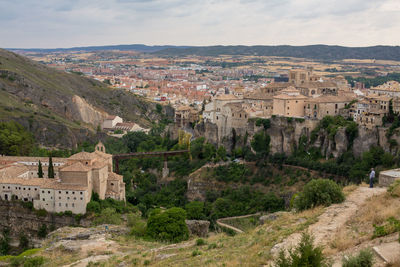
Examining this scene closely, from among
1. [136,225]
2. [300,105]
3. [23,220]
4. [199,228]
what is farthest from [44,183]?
[300,105]

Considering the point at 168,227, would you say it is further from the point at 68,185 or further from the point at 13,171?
the point at 13,171

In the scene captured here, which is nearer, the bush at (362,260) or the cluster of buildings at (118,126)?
the bush at (362,260)

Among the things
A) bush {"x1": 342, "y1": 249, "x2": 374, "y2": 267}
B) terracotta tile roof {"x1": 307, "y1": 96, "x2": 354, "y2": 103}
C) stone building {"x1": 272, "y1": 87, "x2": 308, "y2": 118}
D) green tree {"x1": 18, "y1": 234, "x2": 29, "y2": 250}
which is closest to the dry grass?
bush {"x1": 342, "y1": 249, "x2": 374, "y2": 267}

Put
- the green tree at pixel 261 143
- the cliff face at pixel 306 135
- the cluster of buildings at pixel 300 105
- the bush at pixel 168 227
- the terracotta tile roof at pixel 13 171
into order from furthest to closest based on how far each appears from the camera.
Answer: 1. the green tree at pixel 261 143
2. the cluster of buildings at pixel 300 105
3. the cliff face at pixel 306 135
4. the terracotta tile roof at pixel 13 171
5. the bush at pixel 168 227

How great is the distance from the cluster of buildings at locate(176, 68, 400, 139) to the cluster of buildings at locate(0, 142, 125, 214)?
49.4 feet

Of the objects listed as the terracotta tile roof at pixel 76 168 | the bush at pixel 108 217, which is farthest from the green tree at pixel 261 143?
the terracotta tile roof at pixel 76 168

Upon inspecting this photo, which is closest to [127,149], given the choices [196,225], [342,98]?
[342,98]

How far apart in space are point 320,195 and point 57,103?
2620 inches

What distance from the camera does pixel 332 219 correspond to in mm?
14977

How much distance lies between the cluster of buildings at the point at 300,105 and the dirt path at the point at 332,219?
76.0 feet

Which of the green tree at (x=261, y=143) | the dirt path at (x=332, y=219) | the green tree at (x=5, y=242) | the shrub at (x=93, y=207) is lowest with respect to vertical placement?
the green tree at (x=5, y=242)

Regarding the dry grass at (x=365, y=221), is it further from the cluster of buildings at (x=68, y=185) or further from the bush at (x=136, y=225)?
the cluster of buildings at (x=68, y=185)

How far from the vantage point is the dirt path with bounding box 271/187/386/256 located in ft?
42.9

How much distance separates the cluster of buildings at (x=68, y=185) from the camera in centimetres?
3325
